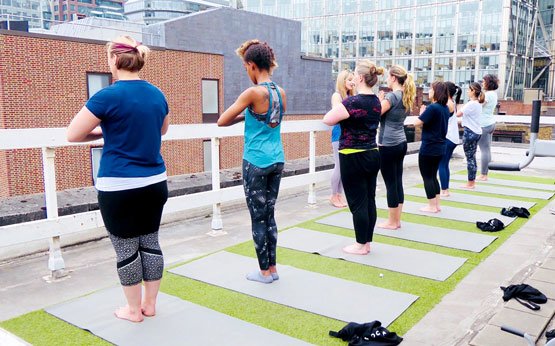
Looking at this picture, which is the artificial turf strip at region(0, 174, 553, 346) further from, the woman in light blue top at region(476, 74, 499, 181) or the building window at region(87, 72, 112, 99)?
the building window at region(87, 72, 112, 99)

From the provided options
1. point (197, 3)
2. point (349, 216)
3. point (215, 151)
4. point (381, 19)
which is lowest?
point (349, 216)

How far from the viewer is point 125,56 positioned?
Result: 2.93 meters

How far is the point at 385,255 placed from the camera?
4.69m

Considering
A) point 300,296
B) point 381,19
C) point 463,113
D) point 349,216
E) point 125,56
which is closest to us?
point 125,56

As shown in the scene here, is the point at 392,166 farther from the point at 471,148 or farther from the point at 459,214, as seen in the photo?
the point at 471,148

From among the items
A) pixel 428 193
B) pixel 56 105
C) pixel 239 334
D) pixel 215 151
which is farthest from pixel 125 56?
pixel 56 105

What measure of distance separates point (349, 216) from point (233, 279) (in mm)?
2617

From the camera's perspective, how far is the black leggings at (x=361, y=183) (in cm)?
445

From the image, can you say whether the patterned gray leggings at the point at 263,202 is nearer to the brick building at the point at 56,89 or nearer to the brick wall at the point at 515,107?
the brick building at the point at 56,89

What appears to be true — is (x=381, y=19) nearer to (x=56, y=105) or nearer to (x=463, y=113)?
(x=56, y=105)

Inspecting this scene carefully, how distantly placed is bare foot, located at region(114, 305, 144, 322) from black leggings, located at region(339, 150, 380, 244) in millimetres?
2207

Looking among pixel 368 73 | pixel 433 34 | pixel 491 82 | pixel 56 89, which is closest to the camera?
pixel 368 73

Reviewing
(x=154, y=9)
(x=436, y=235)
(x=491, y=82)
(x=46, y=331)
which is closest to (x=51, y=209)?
(x=46, y=331)

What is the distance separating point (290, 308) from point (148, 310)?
1.00 metres
